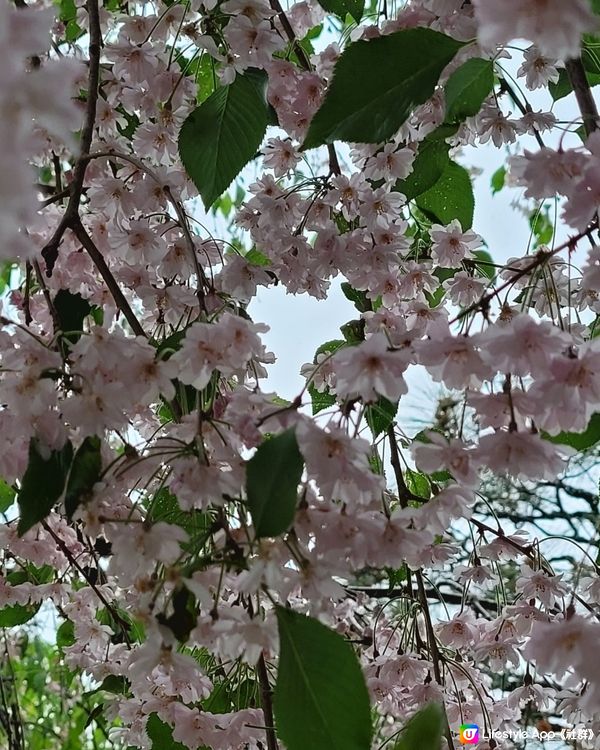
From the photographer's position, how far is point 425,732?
547 mm

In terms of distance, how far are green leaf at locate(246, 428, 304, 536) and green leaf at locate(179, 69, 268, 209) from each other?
46 centimetres

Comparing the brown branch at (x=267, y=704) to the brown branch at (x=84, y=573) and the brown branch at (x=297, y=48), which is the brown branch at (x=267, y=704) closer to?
the brown branch at (x=84, y=573)

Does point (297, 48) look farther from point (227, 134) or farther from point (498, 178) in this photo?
point (498, 178)

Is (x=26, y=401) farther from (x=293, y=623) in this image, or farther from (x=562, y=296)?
(x=562, y=296)

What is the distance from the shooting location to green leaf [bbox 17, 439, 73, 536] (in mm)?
653

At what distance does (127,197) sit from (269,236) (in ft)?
0.61

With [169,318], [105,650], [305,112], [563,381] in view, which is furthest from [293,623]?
[105,650]

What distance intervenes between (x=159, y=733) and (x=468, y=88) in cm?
83

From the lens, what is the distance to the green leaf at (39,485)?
65 centimetres

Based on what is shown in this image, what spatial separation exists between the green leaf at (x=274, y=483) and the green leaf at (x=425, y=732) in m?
0.16

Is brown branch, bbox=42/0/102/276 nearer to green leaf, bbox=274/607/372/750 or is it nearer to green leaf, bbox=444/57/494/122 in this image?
green leaf, bbox=444/57/494/122

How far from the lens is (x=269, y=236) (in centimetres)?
103

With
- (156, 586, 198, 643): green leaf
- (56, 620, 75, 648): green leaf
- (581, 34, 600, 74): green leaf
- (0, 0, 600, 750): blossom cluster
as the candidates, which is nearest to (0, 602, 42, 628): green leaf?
(0, 0, 600, 750): blossom cluster

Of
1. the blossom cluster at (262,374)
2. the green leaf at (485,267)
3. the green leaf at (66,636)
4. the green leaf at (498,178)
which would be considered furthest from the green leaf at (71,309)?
the green leaf at (498,178)
